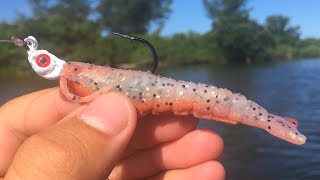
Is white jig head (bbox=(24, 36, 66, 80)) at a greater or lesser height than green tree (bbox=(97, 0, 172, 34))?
lesser

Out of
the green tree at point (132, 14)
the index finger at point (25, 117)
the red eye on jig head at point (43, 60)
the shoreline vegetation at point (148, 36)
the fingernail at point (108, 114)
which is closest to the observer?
the fingernail at point (108, 114)

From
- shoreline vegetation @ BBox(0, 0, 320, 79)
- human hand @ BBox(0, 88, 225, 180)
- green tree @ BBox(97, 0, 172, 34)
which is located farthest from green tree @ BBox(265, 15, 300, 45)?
human hand @ BBox(0, 88, 225, 180)

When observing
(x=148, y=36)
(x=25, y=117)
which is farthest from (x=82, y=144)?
(x=148, y=36)

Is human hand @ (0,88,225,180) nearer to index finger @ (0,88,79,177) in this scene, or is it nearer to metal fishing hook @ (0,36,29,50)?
index finger @ (0,88,79,177)

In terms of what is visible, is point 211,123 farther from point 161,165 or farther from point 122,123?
point 122,123

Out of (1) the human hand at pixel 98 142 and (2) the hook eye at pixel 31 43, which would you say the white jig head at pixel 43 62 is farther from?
(1) the human hand at pixel 98 142

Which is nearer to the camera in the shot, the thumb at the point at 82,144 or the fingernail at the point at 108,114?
the thumb at the point at 82,144

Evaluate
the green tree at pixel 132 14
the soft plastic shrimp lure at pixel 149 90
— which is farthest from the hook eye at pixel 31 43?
the green tree at pixel 132 14

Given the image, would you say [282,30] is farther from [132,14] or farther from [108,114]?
[108,114]
